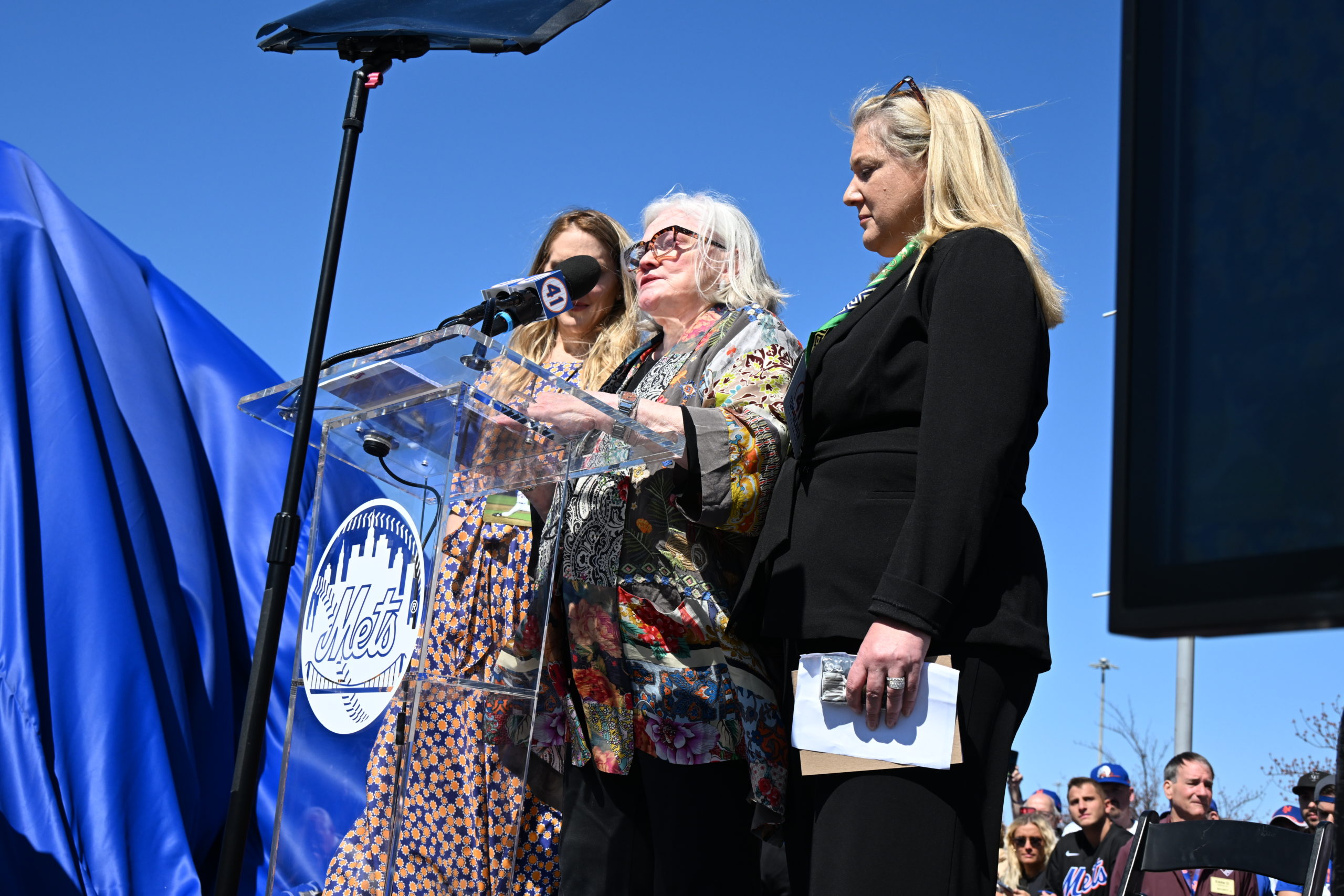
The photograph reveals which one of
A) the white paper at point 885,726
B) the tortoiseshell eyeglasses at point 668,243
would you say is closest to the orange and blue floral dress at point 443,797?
the white paper at point 885,726

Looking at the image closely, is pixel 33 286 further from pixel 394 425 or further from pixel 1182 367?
pixel 1182 367

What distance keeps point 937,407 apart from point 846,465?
21cm

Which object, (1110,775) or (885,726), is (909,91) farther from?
(1110,775)

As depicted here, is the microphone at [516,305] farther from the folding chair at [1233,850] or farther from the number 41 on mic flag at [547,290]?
the folding chair at [1233,850]

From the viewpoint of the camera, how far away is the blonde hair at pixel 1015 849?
25.2ft

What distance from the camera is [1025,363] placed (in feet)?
5.96

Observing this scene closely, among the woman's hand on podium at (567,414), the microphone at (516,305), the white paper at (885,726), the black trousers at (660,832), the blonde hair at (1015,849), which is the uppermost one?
the microphone at (516,305)

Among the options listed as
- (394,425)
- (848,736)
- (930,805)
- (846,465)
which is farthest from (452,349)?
(930,805)

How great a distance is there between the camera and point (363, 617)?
2.06m

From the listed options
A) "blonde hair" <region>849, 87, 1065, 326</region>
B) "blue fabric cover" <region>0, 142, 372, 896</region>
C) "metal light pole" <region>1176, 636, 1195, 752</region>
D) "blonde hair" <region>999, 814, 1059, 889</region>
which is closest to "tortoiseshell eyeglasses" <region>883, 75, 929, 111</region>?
"blonde hair" <region>849, 87, 1065, 326</region>

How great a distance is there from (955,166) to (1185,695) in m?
8.12

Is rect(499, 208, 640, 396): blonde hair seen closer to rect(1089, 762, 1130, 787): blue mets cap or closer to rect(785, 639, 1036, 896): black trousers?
rect(785, 639, 1036, 896): black trousers

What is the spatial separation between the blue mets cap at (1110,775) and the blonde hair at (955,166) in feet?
19.0

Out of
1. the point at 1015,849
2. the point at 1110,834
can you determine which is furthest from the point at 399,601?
the point at 1015,849
